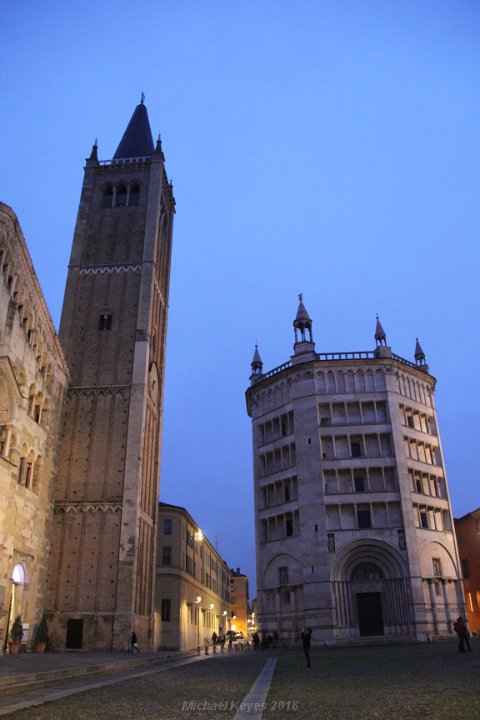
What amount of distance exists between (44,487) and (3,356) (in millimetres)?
11009

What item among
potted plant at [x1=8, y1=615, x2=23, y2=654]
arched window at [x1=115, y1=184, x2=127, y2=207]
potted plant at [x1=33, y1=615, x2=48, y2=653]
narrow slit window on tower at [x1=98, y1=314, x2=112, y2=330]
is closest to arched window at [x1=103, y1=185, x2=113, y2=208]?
arched window at [x1=115, y1=184, x2=127, y2=207]

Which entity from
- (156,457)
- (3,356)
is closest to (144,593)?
(156,457)

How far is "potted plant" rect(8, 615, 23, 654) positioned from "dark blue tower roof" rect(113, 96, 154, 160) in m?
39.3

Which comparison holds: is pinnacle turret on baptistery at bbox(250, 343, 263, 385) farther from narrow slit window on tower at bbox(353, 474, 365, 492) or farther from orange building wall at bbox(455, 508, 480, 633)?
orange building wall at bbox(455, 508, 480, 633)

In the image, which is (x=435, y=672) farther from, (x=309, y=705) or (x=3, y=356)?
(x=3, y=356)

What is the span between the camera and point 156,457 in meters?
43.5

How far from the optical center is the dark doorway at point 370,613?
4444cm

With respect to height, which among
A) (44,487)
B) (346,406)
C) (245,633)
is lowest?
(245,633)

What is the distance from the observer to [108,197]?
48875 mm

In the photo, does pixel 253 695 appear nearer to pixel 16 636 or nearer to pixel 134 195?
pixel 16 636

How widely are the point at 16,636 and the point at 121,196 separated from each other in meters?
34.9

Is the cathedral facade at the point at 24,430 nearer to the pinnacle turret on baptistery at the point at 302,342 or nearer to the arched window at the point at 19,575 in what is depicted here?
the arched window at the point at 19,575

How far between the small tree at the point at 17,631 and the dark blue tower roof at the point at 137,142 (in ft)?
129

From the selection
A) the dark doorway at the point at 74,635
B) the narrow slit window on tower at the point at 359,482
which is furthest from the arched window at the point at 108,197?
the dark doorway at the point at 74,635
